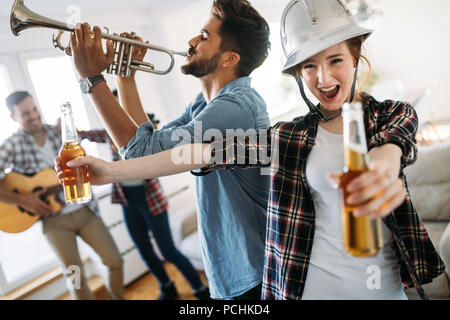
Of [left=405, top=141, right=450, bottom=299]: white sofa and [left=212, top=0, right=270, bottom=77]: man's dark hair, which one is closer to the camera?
[left=212, top=0, right=270, bottom=77]: man's dark hair

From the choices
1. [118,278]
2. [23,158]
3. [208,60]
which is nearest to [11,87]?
[23,158]

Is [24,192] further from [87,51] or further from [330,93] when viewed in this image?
[330,93]

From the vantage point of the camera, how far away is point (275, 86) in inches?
→ 144

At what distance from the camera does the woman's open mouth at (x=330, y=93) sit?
0.79 meters

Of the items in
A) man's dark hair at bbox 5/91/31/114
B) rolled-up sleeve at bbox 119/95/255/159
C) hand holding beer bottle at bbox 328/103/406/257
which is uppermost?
man's dark hair at bbox 5/91/31/114

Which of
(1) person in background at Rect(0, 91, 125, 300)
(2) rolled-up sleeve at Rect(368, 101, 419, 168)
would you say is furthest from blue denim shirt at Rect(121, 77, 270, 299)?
(1) person in background at Rect(0, 91, 125, 300)

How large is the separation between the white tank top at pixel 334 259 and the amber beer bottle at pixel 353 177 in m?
0.27

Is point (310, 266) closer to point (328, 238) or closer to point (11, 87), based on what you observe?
point (328, 238)

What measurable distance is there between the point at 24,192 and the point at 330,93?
170cm

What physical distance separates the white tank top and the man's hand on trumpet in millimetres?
603

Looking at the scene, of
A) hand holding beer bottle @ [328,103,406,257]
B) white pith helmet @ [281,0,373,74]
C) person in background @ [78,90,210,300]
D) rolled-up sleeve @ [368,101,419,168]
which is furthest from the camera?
person in background @ [78,90,210,300]

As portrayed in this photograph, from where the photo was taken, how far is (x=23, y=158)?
1784 mm

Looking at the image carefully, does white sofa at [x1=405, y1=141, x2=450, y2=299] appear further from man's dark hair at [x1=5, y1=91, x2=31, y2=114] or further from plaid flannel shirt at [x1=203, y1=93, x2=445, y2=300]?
man's dark hair at [x1=5, y1=91, x2=31, y2=114]

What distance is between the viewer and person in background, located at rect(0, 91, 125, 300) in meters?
1.75
